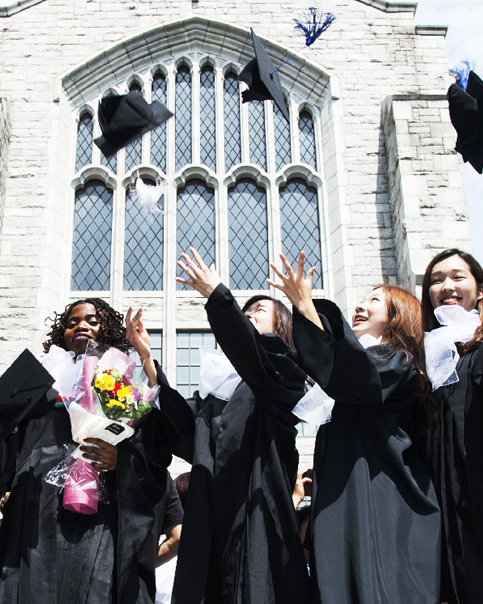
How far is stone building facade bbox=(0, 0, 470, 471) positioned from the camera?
8.40 meters

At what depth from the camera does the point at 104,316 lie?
11.8 ft

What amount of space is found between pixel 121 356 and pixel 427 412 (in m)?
1.42

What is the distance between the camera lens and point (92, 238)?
916cm

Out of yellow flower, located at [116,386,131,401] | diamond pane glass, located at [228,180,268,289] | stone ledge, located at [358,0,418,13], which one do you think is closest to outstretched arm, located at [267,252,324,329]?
yellow flower, located at [116,386,131,401]

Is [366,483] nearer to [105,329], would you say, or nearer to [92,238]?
[105,329]

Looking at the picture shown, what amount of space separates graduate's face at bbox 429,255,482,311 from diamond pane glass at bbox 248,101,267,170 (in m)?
6.81

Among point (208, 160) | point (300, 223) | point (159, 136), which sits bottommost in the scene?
point (300, 223)

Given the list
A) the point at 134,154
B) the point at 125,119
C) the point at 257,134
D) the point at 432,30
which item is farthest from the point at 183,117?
the point at 125,119

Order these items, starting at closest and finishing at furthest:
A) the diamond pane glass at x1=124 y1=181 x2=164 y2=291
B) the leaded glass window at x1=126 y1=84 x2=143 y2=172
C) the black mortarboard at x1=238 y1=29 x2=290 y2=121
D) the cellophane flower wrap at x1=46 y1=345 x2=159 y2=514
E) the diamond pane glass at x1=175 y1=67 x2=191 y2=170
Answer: the cellophane flower wrap at x1=46 y1=345 x2=159 y2=514 → the black mortarboard at x1=238 y1=29 x2=290 y2=121 → the diamond pane glass at x1=124 y1=181 x2=164 y2=291 → the leaded glass window at x1=126 y1=84 x2=143 y2=172 → the diamond pane glass at x1=175 y1=67 x2=191 y2=170

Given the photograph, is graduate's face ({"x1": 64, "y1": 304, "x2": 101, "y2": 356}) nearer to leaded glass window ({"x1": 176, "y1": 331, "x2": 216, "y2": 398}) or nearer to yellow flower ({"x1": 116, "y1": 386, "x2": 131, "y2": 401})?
yellow flower ({"x1": 116, "y1": 386, "x2": 131, "y2": 401})

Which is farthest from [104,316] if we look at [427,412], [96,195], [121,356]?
[96,195]

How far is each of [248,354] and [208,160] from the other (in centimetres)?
734

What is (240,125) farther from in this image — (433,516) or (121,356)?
(433,516)

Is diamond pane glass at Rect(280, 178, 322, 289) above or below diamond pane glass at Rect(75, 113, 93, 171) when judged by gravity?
below
